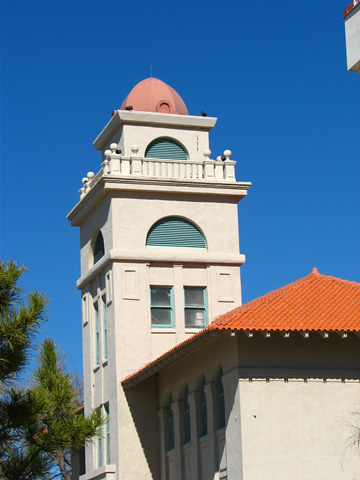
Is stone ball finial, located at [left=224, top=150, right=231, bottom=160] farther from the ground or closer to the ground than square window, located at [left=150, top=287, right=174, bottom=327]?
farther from the ground

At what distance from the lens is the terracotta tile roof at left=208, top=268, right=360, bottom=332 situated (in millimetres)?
23078

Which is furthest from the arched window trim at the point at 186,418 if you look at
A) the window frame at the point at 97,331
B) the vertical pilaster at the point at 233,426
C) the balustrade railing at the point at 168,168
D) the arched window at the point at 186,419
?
the balustrade railing at the point at 168,168

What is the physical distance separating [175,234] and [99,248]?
9.73 ft

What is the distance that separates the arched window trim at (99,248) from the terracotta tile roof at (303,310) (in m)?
10.2

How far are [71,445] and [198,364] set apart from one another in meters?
9.29

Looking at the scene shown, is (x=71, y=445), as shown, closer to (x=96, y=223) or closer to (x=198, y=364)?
(x=198, y=364)

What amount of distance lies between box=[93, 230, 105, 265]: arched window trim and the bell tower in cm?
3

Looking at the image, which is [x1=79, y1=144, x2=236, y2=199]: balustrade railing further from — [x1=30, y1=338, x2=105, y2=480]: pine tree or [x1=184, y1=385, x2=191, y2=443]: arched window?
[x1=30, y1=338, x2=105, y2=480]: pine tree

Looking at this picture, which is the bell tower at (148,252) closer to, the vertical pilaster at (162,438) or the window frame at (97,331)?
the window frame at (97,331)

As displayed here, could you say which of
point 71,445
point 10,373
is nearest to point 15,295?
point 10,373

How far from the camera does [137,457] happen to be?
31.0m

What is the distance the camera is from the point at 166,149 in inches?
1393

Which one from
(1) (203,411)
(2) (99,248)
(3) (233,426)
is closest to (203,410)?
(1) (203,411)

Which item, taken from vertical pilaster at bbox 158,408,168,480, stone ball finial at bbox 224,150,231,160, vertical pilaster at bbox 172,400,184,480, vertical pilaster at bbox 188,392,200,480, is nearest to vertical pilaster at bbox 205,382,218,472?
vertical pilaster at bbox 188,392,200,480
